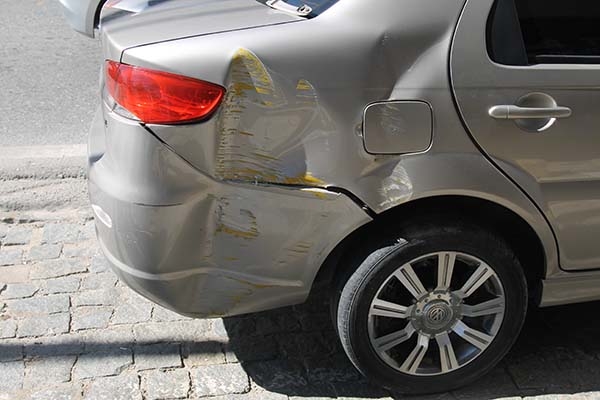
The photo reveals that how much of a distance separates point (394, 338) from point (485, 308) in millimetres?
364

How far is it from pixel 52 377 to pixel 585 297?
6.98ft

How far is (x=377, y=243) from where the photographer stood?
294 centimetres

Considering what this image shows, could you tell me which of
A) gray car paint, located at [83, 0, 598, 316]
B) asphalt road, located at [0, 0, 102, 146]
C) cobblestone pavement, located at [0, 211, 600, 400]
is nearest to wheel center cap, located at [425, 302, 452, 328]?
cobblestone pavement, located at [0, 211, 600, 400]

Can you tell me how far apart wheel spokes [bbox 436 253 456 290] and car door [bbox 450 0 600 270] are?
0.37 meters

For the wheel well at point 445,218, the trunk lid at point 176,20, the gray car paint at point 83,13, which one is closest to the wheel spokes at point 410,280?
the wheel well at point 445,218

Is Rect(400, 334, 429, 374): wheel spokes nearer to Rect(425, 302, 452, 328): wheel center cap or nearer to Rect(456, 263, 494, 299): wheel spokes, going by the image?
Rect(425, 302, 452, 328): wheel center cap

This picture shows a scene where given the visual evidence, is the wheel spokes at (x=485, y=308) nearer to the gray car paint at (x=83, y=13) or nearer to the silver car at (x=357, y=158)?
the silver car at (x=357, y=158)

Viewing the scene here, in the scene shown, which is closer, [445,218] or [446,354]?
[445,218]

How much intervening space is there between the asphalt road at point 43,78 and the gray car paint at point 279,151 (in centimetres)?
294

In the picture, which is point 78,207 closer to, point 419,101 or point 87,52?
point 419,101

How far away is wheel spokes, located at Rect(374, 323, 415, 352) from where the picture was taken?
3.11 m

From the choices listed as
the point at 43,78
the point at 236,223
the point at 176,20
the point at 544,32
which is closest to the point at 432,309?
the point at 236,223

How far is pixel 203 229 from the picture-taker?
2811mm

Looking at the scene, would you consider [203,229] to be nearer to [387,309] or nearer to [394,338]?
[387,309]
